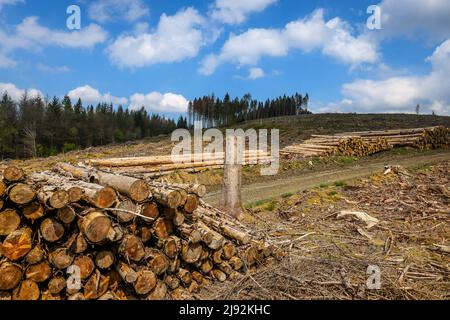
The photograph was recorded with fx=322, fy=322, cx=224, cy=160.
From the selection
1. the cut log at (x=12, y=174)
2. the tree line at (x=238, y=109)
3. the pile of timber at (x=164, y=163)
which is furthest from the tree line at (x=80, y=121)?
the cut log at (x=12, y=174)

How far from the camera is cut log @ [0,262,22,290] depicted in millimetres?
3697

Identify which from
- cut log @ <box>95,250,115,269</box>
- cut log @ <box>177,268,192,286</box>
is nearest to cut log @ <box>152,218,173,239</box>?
cut log @ <box>177,268,192,286</box>

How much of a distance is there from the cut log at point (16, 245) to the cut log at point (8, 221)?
0.07 meters

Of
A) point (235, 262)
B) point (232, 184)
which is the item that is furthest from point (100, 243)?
point (232, 184)

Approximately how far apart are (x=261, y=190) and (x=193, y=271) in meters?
7.58

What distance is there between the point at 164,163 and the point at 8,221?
10946 mm

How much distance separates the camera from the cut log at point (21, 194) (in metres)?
3.87

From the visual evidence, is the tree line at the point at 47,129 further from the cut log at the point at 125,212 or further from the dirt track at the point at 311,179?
the cut log at the point at 125,212

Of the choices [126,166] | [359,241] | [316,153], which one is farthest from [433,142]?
[126,166]

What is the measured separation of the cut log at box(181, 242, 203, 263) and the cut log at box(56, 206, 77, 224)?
1544 millimetres

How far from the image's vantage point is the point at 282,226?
24.2ft

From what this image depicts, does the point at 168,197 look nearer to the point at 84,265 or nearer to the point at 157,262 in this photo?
the point at 157,262

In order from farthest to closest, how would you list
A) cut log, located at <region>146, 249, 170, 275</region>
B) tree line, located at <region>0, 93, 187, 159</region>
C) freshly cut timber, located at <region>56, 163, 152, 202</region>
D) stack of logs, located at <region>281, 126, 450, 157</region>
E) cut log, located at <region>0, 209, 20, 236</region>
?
A: tree line, located at <region>0, 93, 187, 159</region> < stack of logs, located at <region>281, 126, 450, 157</region> < freshly cut timber, located at <region>56, 163, 152, 202</region> < cut log, located at <region>146, 249, 170, 275</region> < cut log, located at <region>0, 209, 20, 236</region>

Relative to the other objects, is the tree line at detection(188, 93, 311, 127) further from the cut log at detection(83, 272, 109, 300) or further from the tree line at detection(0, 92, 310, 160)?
the cut log at detection(83, 272, 109, 300)
